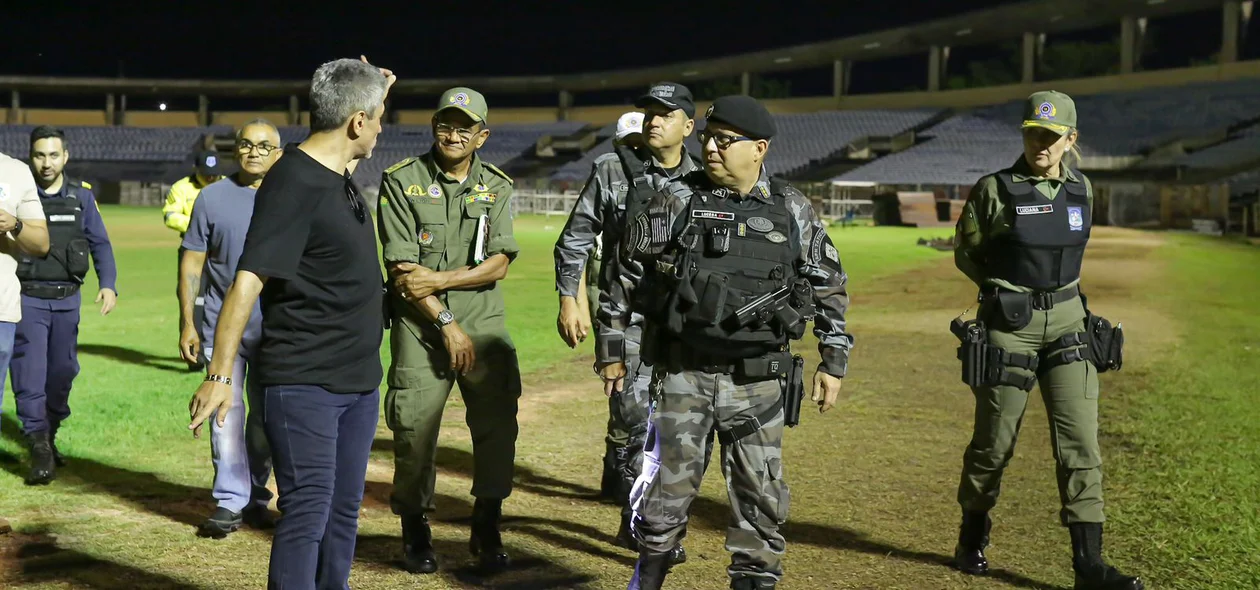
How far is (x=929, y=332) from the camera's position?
48.0 feet

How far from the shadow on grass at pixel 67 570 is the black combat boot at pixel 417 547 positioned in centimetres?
90

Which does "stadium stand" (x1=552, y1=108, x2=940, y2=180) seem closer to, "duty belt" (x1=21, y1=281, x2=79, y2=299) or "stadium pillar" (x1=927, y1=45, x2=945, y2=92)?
"stadium pillar" (x1=927, y1=45, x2=945, y2=92)

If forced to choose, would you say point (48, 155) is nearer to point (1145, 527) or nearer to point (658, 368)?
point (658, 368)

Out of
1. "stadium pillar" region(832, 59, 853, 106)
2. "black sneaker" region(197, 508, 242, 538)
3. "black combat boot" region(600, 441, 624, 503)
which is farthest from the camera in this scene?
"stadium pillar" region(832, 59, 853, 106)

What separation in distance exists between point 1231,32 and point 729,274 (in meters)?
51.8

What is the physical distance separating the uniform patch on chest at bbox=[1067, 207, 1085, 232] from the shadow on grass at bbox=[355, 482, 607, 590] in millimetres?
2543

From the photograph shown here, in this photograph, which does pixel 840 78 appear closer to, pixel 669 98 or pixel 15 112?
pixel 15 112

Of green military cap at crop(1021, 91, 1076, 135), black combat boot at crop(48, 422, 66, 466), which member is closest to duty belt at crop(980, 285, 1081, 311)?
green military cap at crop(1021, 91, 1076, 135)

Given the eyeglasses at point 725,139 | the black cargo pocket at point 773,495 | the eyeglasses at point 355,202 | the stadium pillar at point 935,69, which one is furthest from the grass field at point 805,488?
the stadium pillar at point 935,69

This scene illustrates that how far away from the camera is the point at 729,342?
13.9ft

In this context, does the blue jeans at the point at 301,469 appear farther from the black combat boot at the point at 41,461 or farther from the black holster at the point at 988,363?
the black combat boot at the point at 41,461

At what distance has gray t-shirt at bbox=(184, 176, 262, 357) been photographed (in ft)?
19.8

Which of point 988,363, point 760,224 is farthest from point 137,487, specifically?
point 988,363

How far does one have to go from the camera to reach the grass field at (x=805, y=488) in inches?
209
